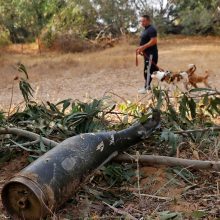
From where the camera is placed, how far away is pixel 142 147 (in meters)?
3.56

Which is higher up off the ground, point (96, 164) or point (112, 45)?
point (96, 164)

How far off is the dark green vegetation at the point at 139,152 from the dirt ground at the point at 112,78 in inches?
0.5

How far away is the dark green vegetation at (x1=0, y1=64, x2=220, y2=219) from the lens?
276 centimetres

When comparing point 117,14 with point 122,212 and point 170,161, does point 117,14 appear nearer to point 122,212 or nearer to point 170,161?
point 170,161

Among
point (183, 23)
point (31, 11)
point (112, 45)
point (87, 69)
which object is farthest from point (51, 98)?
point (183, 23)

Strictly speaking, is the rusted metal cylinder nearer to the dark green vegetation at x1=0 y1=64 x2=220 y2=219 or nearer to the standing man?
the dark green vegetation at x1=0 y1=64 x2=220 y2=219

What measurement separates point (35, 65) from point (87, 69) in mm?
1770

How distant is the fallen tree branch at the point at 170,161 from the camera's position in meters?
2.95

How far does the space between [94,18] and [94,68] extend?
6.12 metres

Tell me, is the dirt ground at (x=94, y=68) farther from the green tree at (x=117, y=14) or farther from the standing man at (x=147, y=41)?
the green tree at (x=117, y=14)

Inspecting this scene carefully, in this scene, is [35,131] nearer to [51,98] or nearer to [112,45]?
[51,98]

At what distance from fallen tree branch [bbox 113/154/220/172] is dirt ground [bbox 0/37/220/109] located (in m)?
5.49

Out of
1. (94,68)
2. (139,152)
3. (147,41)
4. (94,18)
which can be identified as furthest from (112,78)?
(139,152)

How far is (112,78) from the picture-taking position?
12.2 m
